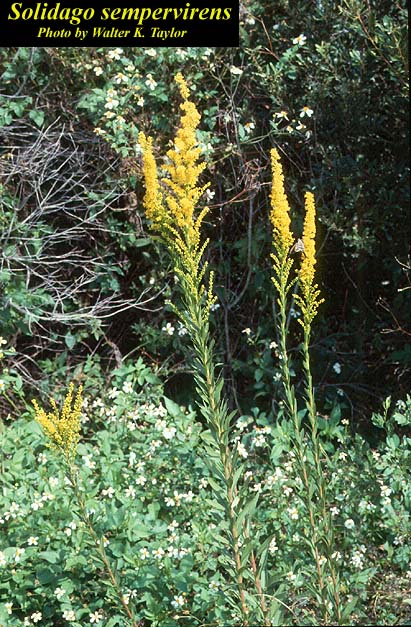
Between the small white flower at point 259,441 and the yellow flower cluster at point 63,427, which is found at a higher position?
the yellow flower cluster at point 63,427

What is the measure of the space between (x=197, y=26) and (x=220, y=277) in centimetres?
129

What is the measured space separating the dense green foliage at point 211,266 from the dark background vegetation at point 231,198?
0.01m

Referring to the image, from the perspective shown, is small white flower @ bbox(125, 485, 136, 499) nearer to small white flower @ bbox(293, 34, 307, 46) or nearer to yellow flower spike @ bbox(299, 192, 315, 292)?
yellow flower spike @ bbox(299, 192, 315, 292)

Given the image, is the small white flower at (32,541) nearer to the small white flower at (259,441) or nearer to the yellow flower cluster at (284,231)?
Answer: the small white flower at (259,441)

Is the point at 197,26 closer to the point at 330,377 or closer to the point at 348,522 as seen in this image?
the point at 330,377

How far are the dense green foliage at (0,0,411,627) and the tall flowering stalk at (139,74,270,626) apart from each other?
877mm

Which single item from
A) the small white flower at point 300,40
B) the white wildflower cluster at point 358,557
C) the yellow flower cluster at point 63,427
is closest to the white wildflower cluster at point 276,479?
the white wildflower cluster at point 358,557

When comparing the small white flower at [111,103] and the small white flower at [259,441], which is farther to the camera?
the small white flower at [111,103]

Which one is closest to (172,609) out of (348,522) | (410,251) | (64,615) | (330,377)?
(64,615)

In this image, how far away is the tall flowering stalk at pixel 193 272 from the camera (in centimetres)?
202

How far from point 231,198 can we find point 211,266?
0.39m

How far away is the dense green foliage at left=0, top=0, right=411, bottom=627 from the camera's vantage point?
3.34 metres

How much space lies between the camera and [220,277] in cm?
450

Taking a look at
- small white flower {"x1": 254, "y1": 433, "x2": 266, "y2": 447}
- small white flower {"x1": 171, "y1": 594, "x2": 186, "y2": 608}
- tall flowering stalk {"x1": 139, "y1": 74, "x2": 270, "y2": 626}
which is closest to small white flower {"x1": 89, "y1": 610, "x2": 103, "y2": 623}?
small white flower {"x1": 171, "y1": 594, "x2": 186, "y2": 608}
